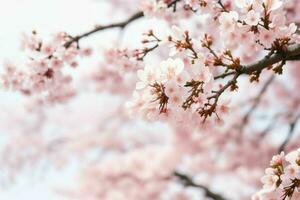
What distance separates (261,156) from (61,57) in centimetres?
856

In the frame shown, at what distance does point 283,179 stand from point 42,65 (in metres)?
2.32

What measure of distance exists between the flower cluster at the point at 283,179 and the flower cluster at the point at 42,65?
2.23 metres

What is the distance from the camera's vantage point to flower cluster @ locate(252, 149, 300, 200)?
8.79 ft

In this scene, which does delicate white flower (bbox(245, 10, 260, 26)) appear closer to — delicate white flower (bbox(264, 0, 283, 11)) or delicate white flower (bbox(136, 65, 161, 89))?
delicate white flower (bbox(264, 0, 283, 11))

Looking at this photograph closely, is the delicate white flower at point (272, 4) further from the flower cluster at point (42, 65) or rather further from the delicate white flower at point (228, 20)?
the flower cluster at point (42, 65)

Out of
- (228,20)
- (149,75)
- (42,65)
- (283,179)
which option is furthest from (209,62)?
(42,65)

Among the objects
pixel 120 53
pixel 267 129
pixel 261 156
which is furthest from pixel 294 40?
pixel 261 156

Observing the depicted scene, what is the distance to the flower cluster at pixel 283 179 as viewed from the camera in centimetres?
268

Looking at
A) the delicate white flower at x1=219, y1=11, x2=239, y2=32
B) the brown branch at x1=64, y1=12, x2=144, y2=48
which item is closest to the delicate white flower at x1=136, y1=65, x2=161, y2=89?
the delicate white flower at x1=219, y1=11, x2=239, y2=32

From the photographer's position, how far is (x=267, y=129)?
366 inches

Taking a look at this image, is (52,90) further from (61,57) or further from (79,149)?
(79,149)

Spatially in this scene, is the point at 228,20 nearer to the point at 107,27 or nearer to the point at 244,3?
the point at 244,3

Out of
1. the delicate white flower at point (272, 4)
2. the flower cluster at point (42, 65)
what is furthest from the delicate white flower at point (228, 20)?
the flower cluster at point (42, 65)

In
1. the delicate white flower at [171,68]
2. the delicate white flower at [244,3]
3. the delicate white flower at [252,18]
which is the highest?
the delicate white flower at [244,3]
